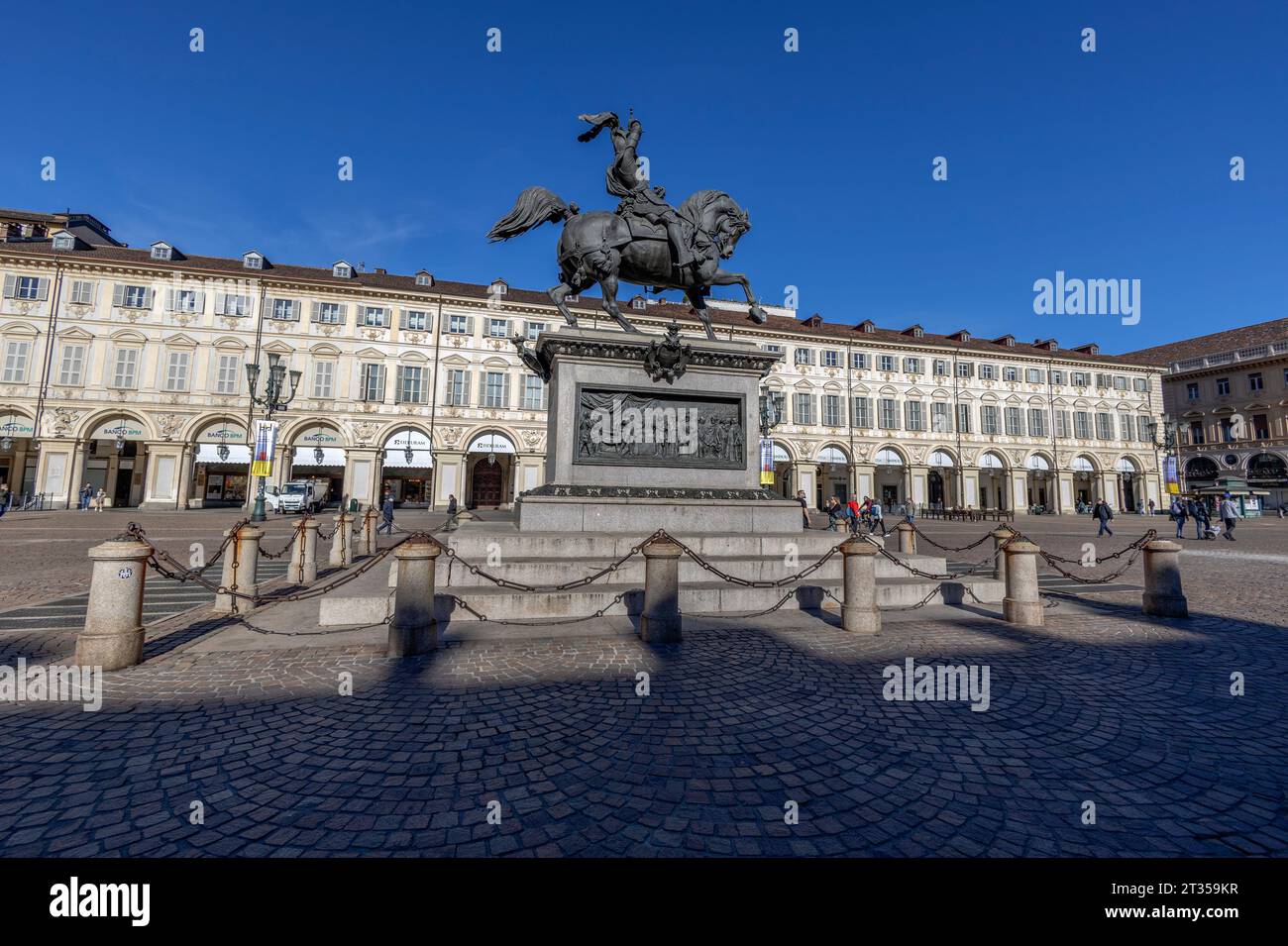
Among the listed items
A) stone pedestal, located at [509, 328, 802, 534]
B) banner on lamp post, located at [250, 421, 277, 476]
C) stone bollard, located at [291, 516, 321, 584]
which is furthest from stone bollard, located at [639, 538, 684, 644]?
banner on lamp post, located at [250, 421, 277, 476]

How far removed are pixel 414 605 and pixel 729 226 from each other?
29.4 ft

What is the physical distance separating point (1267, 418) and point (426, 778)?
7572 cm

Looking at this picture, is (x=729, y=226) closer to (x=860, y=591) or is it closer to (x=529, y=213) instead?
(x=529, y=213)

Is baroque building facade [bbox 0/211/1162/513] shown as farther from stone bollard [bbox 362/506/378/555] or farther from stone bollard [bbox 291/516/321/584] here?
stone bollard [bbox 291/516/321/584]

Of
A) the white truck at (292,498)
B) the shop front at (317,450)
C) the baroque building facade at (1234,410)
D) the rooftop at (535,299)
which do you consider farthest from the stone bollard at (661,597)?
the baroque building facade at (1234,410)

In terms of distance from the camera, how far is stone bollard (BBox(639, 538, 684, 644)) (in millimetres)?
5570

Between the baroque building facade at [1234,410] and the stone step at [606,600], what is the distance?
5525cm

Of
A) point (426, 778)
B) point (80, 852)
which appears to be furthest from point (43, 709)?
point (426, 778)

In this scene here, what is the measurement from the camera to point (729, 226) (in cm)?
Answer: 1044

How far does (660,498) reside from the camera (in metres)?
8.81

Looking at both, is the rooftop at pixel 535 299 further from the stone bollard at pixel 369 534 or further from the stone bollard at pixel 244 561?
the stone bollard at pixel 244 561

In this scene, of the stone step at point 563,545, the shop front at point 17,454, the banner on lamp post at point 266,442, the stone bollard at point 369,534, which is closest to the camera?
the stone step at point 563,545

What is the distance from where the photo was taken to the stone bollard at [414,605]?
16.6 feet
